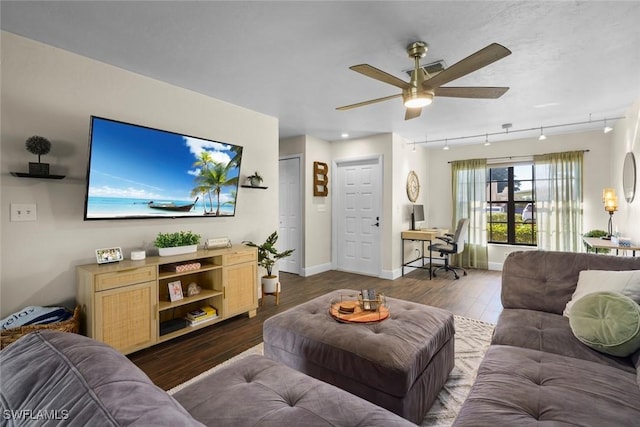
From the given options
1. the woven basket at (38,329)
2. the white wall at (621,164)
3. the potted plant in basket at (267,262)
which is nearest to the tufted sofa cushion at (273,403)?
the woven basket at (38,329)

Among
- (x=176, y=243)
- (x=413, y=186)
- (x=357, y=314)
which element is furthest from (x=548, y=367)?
(x=413, y=186)

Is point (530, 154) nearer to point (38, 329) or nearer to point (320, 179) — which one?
point (320, 179)

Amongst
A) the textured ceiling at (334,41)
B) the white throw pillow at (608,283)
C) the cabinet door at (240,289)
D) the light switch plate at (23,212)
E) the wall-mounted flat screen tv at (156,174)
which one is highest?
the textured ceiling at (334,41)

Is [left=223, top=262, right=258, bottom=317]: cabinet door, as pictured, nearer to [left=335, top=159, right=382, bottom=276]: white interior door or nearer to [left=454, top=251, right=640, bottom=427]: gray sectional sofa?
[left=454, top=251, right=640, bottom=427]: gray sectional sofa

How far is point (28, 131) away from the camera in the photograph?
87.4 inches

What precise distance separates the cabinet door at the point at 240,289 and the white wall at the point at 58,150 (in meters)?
0.76

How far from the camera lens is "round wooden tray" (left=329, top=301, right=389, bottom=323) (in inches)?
77.2

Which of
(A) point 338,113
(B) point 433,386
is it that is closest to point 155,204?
(A) point 338,113

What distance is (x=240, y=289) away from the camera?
3244 millimetres

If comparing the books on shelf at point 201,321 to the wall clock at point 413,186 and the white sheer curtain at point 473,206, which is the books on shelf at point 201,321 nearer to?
the wall clock at point 413,186

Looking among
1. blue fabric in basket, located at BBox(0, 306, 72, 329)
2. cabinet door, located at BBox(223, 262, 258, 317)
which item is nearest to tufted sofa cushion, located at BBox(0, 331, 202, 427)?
blue fabric in basket, located at BBox(0, 306, 72, 329)

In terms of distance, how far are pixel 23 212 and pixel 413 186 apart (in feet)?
17.7

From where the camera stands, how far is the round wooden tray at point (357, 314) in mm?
1962

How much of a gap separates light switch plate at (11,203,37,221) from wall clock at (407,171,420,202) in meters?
5.08
